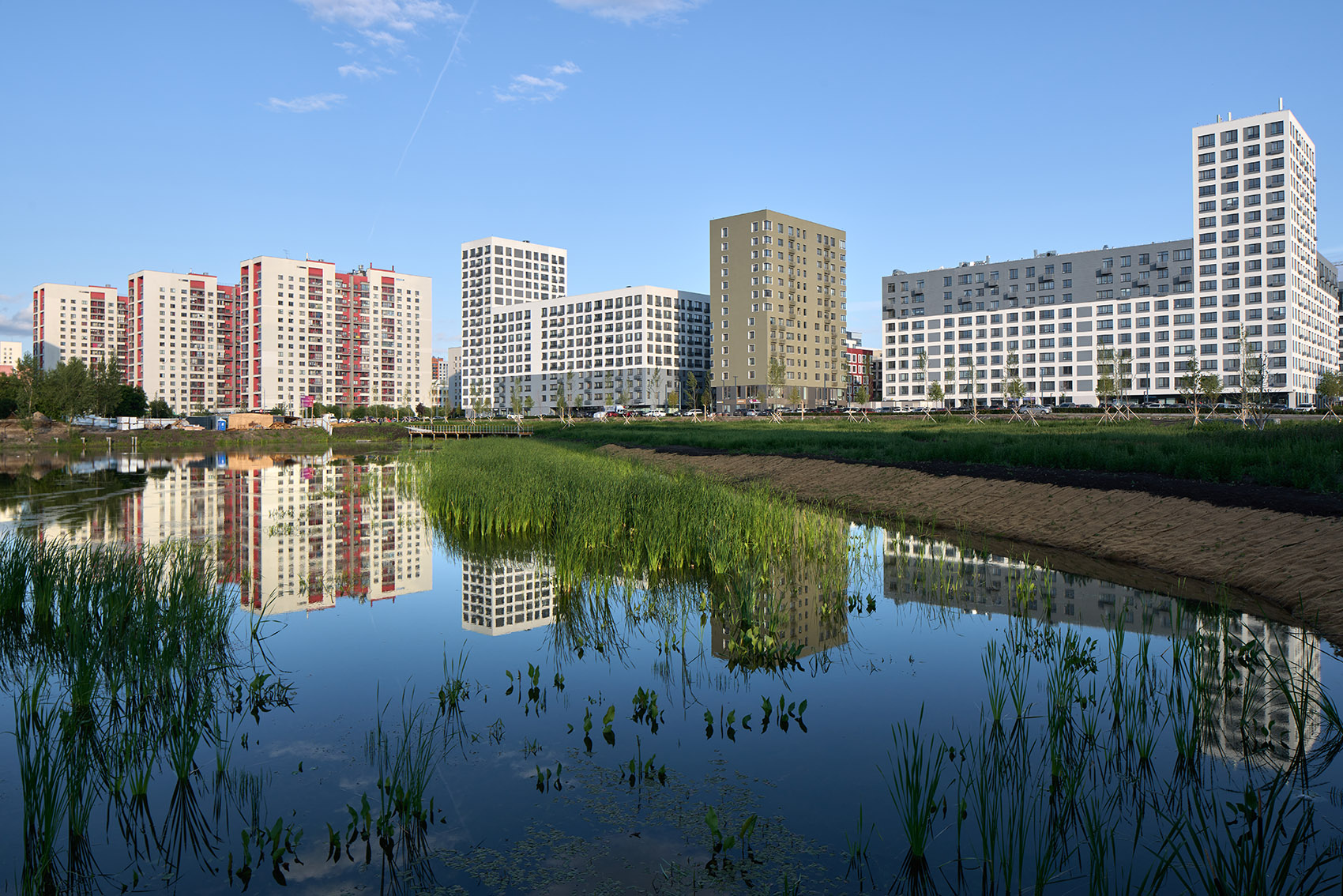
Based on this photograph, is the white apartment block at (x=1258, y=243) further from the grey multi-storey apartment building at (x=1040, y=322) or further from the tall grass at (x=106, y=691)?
the tall grass at (x=106, y=691)

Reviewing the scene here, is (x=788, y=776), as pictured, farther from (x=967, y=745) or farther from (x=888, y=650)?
(x=888, y=650)

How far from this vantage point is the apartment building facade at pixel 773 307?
142 m

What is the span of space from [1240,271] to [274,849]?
447ft

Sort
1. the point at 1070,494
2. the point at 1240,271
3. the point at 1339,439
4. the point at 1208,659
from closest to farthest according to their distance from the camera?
the point at 1208,659 < the point at 1070,494 < the point at 1339,439 < the point at 1240,271

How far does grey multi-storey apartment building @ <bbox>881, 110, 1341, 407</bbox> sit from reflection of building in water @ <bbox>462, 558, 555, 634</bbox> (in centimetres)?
8743

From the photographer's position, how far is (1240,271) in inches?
4326

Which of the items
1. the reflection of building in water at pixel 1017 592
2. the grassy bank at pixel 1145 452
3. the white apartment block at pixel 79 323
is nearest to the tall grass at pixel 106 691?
the reflection of building in water at pixel 1017 592

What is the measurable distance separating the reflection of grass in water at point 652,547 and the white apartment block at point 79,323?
198169 millimetres

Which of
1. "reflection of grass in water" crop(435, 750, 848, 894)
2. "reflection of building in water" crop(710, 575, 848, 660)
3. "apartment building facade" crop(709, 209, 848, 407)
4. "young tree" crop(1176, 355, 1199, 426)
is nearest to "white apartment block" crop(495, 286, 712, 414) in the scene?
"apartment building facade" crop(709, 209, 848, 407)

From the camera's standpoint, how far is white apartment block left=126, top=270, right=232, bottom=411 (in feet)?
545

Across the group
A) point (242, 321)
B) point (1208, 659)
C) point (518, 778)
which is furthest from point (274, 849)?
point (242, 321)

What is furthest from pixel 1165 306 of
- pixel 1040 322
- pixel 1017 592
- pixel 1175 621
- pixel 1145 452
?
pixel 1175 621

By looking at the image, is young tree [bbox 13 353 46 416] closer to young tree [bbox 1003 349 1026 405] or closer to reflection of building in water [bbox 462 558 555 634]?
reflection of building in water [bbox 462 558 555 634]

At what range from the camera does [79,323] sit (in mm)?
180750
